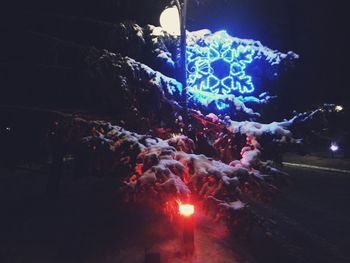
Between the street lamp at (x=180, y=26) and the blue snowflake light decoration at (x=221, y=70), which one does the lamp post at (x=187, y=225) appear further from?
the blue snowflake light decoration at (x=221, y=70)

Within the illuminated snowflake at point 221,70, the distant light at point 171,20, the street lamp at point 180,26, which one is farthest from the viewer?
the illuminated snowflake at point 221,70

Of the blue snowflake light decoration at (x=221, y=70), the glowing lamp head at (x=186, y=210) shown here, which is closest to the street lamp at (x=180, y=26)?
the blue snowflake light decoration at (x=221, y=70)

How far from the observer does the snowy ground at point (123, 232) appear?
21.7 ft

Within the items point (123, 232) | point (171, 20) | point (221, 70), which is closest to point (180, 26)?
point (171, 20)

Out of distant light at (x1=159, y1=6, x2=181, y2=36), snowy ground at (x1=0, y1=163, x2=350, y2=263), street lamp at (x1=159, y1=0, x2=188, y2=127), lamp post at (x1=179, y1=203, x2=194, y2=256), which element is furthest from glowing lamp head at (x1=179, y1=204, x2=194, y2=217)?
distant light at (x1=159, y1=6, x2=181, y2=36)

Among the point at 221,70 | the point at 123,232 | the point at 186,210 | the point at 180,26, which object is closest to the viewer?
the point at 186,210

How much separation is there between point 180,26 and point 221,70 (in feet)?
4.24

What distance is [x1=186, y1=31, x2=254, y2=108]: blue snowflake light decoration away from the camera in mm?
6277

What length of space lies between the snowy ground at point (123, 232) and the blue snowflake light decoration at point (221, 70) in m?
2.53

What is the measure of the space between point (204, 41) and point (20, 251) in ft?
20.2

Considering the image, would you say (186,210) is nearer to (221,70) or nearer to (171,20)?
(221,70)

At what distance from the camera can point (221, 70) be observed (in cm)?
641

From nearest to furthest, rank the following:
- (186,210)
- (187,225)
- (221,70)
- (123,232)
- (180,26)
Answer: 1. (186,210)
2. (187,225)
3. (180,26)
4. (221,70)
5. (123,232)

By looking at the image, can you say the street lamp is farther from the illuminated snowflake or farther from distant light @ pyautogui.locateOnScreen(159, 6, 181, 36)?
the illuminated snowflake
